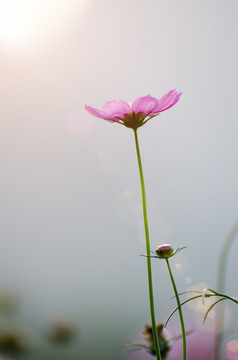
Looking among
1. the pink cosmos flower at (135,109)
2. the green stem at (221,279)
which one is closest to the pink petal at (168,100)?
the pink cosmos flower at (135,109)

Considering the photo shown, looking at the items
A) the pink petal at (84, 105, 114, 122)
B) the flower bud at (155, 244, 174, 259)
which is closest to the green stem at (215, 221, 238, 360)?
the flower bud at (155, 244, 174, 259)

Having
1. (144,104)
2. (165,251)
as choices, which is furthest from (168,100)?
(165,251)

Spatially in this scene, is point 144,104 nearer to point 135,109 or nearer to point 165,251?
point 135,109

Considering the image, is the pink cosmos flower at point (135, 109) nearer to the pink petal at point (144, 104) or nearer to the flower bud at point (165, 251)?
the pink petal at point (144, 104)

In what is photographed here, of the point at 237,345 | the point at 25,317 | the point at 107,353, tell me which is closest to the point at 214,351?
the point at 237,345

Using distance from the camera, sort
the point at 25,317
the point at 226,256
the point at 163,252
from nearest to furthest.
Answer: the point at 163,252 < the point at 226,256 < the point at 25,317

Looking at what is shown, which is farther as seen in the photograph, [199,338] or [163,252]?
[199,338]

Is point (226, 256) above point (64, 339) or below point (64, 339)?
above

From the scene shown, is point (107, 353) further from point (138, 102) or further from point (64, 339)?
point (138, 102)
